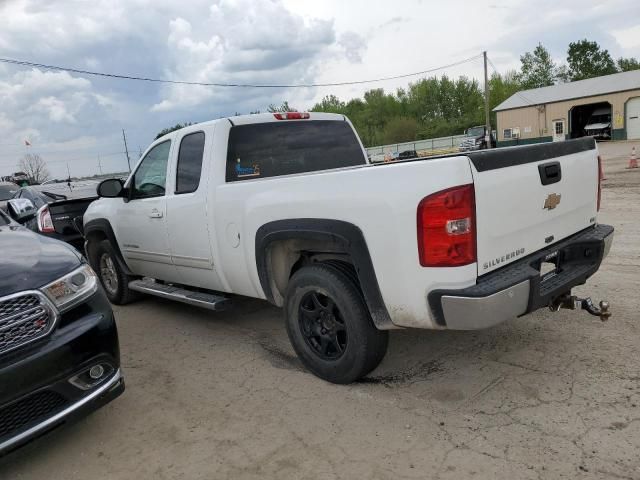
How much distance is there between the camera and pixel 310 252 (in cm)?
385

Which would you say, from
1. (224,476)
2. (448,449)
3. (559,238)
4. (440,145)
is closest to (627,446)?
(448,449)

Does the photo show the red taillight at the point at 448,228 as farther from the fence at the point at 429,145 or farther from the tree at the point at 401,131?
the tree at the point at 401,131

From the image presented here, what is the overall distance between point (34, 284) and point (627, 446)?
10.9 ft

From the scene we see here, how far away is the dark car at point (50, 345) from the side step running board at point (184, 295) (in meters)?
1.22

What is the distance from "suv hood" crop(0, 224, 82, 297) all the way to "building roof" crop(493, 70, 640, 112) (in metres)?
44.1

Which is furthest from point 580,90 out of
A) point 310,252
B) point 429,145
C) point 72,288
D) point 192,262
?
point 72,288

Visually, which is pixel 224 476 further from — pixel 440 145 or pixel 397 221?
pixel 440 145

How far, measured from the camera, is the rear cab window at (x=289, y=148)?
14.5ft

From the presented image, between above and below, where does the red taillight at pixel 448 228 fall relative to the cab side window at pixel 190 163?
below

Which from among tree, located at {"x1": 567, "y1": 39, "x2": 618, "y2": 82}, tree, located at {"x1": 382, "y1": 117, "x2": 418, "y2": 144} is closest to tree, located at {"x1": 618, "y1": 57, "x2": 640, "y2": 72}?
tree, located at {"x1": 567, "y1": 39, "x2": 618, "y2": 82}

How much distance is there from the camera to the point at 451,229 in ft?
9.12

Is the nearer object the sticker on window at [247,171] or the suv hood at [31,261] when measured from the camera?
the suv hood at [31,261]

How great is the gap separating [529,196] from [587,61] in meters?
84.2

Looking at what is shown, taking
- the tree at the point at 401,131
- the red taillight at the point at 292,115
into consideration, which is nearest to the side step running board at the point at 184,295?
the red taillight at the point at 292,115
